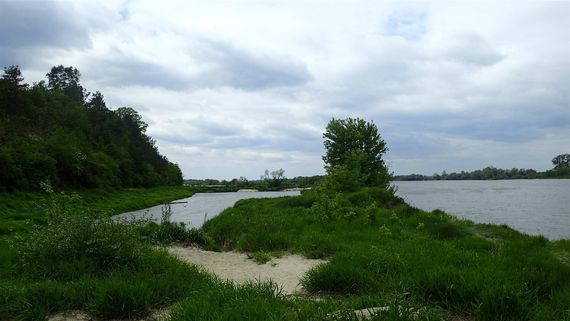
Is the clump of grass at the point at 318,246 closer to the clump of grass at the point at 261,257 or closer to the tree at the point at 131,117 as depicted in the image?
the clump of grass at the point at 261,257

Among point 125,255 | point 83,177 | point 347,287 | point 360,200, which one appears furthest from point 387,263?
point 83,177

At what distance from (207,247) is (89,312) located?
7.84 meters

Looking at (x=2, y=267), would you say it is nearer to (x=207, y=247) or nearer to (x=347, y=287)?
(x=207, y=247)

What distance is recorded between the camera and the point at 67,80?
102812 millimetres

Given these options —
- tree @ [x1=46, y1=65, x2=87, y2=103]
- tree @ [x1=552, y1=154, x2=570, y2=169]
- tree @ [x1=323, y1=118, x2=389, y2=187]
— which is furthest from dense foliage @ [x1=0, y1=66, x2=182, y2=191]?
tree @ [x1=552, y1=154, x2=570, y2=169]

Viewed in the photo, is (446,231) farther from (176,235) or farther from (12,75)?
(12,75)

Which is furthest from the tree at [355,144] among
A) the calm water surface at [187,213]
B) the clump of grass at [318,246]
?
the clump of grass at [318,246]

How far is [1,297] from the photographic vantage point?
6617mm

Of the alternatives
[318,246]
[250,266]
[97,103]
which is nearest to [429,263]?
[318,246]

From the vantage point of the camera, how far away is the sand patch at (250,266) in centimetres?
934

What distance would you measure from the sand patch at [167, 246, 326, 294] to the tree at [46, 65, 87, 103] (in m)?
98.1

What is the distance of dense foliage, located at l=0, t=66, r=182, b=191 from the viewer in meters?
40.4

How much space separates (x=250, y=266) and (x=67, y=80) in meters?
107

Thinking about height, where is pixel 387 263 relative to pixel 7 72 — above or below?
below
